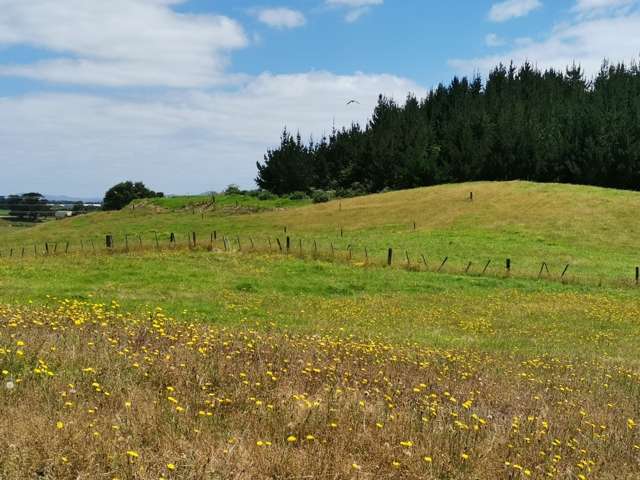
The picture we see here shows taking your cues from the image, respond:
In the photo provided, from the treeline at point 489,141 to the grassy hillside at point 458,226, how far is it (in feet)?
58.8

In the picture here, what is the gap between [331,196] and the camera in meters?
114

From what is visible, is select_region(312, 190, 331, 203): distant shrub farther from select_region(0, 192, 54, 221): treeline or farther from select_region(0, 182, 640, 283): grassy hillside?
select_region(0, 192, 54, 221): treeline

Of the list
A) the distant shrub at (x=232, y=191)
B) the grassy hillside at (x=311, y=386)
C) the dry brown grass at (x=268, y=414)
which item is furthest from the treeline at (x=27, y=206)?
the dry brown grass at (x=268, y=414)

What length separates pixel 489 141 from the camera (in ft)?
369

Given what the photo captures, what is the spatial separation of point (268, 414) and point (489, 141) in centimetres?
11340

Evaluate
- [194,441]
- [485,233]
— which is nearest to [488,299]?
[194,441]

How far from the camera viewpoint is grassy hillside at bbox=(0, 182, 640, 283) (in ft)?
157

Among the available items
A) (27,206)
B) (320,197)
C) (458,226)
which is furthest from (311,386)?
(27,206)

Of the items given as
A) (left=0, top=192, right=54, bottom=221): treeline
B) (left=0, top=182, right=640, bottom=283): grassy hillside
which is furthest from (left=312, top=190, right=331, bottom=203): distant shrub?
(left=0, top=192, right=54, bottom=221): treeline

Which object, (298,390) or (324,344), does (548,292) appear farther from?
(298,390)

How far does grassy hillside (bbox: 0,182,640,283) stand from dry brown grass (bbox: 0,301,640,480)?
29.8 m

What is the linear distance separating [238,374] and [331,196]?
107m

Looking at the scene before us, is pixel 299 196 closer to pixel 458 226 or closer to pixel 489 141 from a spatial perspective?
pixel 489 141

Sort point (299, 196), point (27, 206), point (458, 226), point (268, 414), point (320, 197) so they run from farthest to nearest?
1. point (27, 206)
2. point (299, 196)
3. point (320, 197)
4. point (458, 226)
5. point (268, 414)
